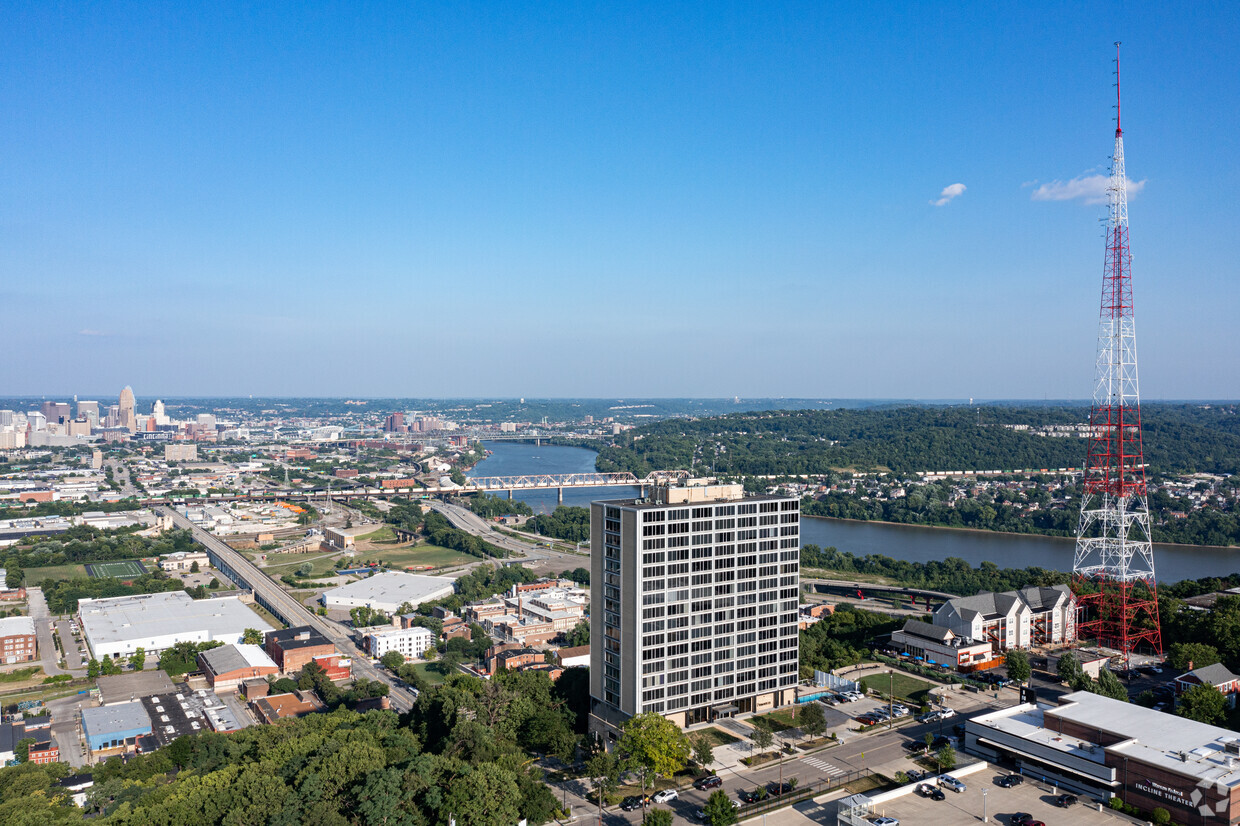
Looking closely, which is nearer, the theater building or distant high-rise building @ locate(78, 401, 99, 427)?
the theater building

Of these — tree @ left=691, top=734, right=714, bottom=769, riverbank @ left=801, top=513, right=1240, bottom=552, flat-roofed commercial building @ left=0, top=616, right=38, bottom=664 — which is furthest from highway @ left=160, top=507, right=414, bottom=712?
riverbank @ left=801, top=513, right=1240, bottom=552

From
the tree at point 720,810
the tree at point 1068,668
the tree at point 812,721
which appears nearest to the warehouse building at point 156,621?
the tree at point 812,721

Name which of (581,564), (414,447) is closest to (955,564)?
(581,564)

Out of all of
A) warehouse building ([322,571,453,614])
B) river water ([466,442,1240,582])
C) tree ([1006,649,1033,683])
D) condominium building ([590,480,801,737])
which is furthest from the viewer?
river water ([466,442,1240,582])

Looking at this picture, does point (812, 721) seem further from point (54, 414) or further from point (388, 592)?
point (54, 414)

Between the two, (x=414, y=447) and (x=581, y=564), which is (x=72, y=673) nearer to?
(x=581, y=564)

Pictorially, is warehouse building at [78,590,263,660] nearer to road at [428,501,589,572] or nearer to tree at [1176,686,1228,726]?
road at [428,501,589,572]

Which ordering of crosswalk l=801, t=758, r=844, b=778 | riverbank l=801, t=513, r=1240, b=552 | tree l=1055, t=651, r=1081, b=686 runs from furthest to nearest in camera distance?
riverbank l=801, t=513, r=1240, b=552
tree l=1055, t=651, r=1081, b=686
crosswalk l=801, t=758, r=844, b=778

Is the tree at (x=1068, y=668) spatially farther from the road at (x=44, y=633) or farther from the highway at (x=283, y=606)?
the road at (x=44, y=633)
